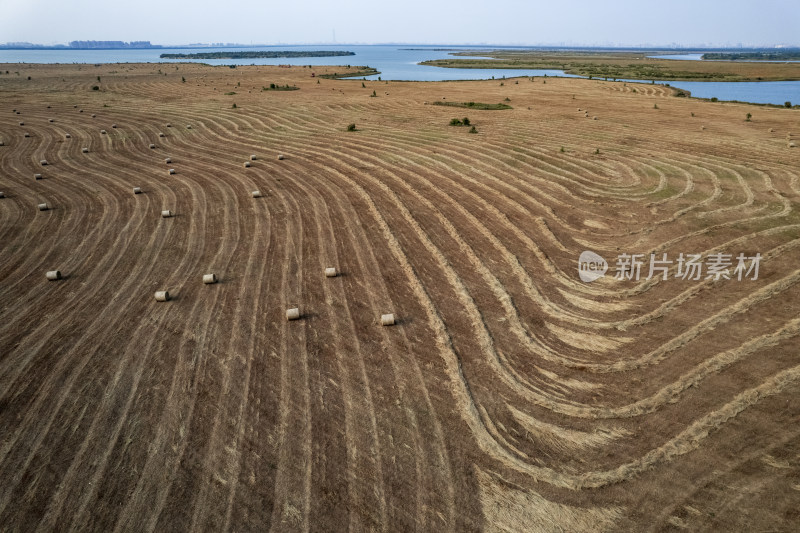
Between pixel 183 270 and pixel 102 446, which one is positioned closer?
pixel 102 446

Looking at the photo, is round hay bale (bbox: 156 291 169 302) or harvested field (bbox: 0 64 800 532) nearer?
harvested field (bbox: 0 64 800 532)

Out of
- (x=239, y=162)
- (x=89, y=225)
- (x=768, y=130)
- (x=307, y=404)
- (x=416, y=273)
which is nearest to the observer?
(x=307, y=404)

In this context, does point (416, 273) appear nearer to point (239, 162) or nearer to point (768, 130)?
A: point (239, 162)

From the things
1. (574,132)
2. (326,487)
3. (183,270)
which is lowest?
(326,487)

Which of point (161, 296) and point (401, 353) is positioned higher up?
point (161, 296)

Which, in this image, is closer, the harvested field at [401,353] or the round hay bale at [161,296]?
the harvested field at [401,353]

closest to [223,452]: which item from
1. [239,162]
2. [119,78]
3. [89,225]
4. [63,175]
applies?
[89,225]

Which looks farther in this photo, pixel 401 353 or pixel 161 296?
pixel 161 296

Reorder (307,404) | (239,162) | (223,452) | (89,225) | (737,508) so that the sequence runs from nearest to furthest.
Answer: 1. (737,508)
2. (223,452)
3. (307,404)
4. (89,225)
5. (239,162)
